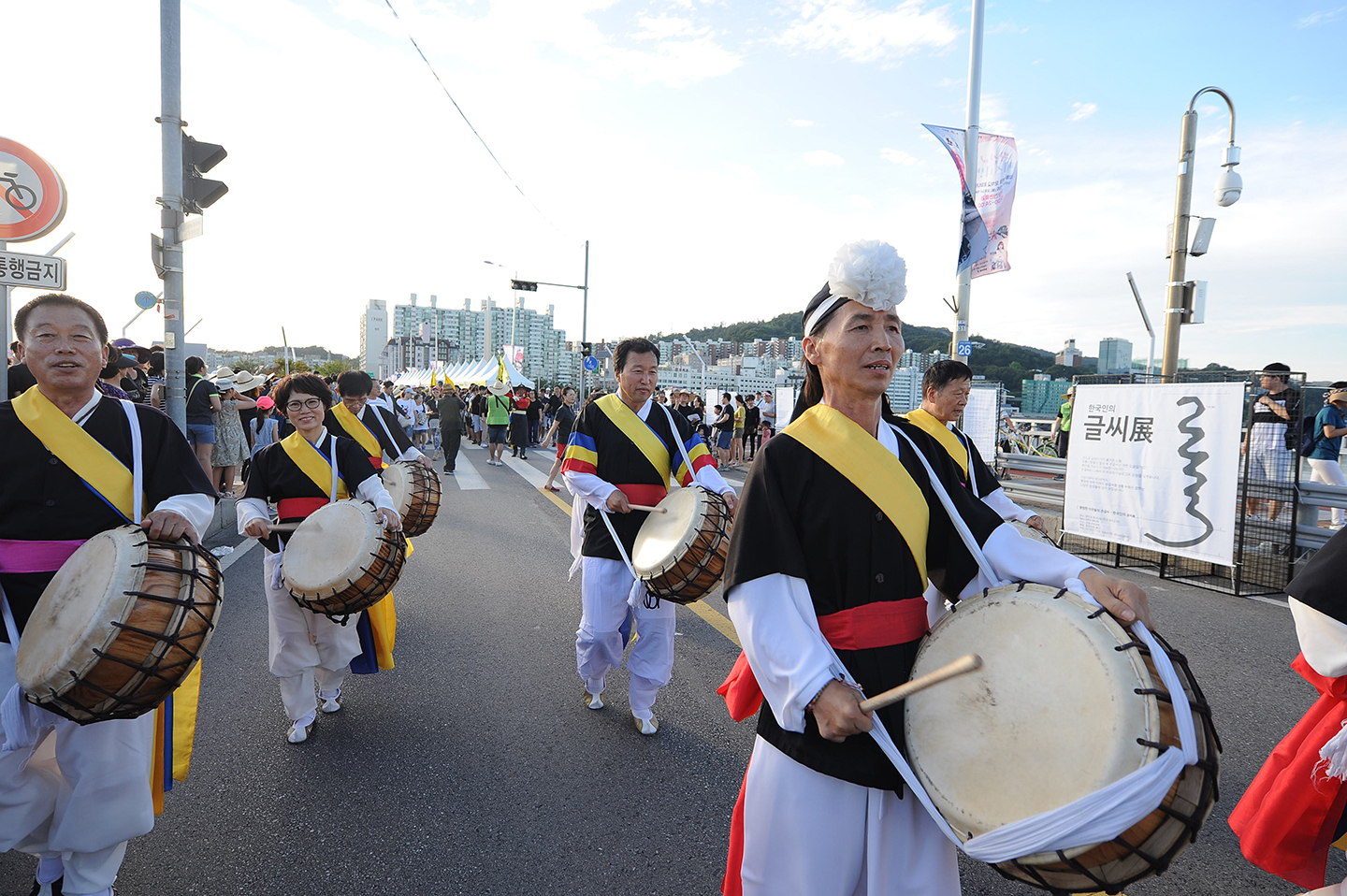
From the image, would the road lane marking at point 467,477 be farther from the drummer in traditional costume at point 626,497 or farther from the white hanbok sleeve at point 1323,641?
the white hanbok sleeve at point 1323,641

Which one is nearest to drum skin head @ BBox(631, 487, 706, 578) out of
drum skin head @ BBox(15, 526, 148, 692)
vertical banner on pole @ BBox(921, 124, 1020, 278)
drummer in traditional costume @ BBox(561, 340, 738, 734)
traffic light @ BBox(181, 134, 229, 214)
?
drummer in traditional costume @ BBox(561, 340, 738, 734)

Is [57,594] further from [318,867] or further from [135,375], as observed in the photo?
[135,375]

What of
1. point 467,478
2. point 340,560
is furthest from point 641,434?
point 467,478

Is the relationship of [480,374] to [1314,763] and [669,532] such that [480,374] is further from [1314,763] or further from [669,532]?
[1314,763]

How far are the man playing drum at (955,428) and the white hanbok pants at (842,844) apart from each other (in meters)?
2.10

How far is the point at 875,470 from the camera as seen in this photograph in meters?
1.76

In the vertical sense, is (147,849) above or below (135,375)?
below

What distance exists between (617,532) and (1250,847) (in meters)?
2.71

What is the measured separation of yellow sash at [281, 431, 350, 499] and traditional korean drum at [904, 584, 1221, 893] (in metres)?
3.27

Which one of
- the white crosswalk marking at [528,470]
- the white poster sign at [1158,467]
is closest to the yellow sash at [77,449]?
the white poster sign at [1158,467]

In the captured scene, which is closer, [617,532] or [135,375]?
[617,532]

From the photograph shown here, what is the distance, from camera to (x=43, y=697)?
201 centimetres

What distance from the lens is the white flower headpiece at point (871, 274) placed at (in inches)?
69.2

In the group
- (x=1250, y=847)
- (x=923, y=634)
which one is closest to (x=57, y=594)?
(x=923, y=634)
